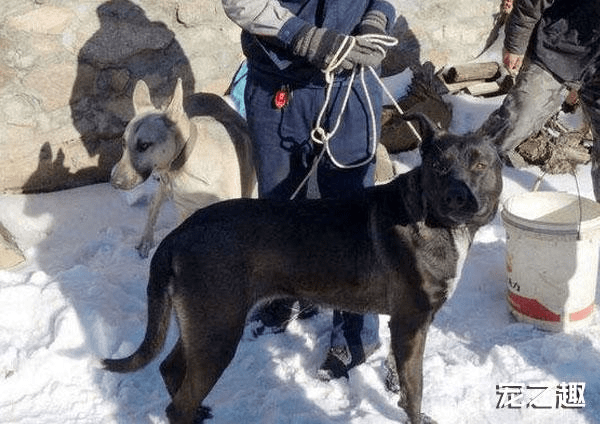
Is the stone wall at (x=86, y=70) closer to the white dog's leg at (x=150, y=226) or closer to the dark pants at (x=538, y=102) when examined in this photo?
the white dog's leg at (x=150, y=226)

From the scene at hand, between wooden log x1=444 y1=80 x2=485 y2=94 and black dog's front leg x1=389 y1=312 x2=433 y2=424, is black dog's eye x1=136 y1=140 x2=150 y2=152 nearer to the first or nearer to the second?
black dog's front leg x1=389 y1=312 x2=433 y2=424

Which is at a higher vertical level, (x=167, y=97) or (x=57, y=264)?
(x=167, y=97)

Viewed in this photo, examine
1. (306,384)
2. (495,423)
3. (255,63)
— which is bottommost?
(306,384)

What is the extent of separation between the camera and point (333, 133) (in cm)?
349

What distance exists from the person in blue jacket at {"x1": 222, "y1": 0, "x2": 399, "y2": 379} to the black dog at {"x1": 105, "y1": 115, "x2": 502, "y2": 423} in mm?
274

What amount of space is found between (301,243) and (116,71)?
132 inches

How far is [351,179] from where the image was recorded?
12.0ft

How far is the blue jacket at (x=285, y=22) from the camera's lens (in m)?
3.24

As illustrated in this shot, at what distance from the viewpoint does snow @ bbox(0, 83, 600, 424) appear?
11.3ft

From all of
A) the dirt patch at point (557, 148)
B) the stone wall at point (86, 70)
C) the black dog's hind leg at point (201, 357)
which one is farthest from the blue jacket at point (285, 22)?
the dirt patch at point (557, 148)

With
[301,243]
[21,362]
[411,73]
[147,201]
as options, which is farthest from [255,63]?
[411,73]

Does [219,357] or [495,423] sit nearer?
[219,357]

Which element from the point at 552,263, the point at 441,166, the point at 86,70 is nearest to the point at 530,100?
the point at 552,263

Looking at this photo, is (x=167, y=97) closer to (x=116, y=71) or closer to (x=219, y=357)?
(x=116, y=71)
